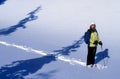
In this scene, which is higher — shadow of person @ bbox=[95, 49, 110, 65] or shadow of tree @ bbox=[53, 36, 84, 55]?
shadow of tree @ bbox=[53, 36, 84, 55]

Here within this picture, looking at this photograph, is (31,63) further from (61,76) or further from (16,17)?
(16,17)

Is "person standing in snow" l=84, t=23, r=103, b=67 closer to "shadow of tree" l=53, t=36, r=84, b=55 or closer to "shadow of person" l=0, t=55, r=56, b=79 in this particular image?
"shadow of person" l=0, t=55, r=56, b=79

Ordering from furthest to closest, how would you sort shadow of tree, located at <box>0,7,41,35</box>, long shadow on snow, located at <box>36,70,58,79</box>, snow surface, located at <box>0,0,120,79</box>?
shadow of tree, located at <box>0,7,41,35</box> → snow surface, located at <box>0,0,120,79</box> → long shadow on snow, located at <box>36,70,58,79</box>

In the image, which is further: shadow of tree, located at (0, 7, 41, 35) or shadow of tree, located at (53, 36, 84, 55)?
shadow of tree, located at (0, 7, 41, 35)

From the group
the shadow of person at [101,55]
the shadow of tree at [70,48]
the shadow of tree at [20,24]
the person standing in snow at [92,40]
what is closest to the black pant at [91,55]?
the person standing in snow at [92,40]

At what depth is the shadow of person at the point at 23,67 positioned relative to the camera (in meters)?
13.3

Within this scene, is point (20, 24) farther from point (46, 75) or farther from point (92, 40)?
point (46, 75)

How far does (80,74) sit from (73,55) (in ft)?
6.87

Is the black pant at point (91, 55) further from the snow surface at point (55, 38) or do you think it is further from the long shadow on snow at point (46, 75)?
the long shadow on snow at point (46, 75)

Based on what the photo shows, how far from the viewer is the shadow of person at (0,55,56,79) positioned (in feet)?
43.8

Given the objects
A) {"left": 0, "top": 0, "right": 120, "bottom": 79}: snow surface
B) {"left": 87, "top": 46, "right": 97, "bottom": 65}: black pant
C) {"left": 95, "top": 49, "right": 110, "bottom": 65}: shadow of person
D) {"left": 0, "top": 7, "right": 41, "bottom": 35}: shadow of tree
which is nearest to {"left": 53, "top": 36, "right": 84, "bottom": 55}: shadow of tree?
{"left": 0, "top": 0, "right": 120, "bottom": 79}: snow surface

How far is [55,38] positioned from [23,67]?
4.00 m

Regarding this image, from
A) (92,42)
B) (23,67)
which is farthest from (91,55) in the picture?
(23,67)

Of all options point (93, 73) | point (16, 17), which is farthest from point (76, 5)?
point (93, 73)
